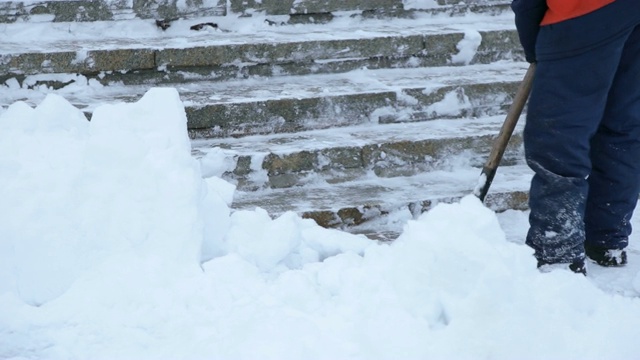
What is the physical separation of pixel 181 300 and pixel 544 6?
1587 millimetres

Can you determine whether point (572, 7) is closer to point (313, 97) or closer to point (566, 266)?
point (566, 266)

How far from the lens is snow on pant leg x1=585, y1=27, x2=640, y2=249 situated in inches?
127

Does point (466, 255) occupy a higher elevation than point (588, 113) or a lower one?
lower

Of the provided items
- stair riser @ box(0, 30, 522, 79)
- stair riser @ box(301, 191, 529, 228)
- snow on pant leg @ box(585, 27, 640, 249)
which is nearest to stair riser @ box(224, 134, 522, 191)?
stair riser @ box(301, 191, 529, 228)

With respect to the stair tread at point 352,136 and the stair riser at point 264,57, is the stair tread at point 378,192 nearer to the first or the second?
the stair tread at point 352,136

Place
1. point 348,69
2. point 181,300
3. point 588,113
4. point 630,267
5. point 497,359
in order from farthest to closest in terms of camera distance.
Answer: point 348,69 < point 630,267 < point 588,113 < point 181,300 < point 497,359

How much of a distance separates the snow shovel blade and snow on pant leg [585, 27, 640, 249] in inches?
11.5

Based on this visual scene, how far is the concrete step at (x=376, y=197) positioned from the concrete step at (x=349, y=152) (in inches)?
2.3

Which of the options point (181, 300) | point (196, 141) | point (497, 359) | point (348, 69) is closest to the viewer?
point (497, 359)

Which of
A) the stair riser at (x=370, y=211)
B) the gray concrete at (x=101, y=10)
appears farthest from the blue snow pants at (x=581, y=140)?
the gray concrete at (x=101, y=10)

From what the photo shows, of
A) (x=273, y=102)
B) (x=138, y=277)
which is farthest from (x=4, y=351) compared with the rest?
(x=273, y=102)

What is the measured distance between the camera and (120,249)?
2803 millimetres

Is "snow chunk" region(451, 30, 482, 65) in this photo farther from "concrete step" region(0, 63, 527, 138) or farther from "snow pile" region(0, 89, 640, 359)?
"snow pile" region(0, 89, 640, 359)

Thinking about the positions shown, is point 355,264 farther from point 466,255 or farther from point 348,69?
point 348,69
